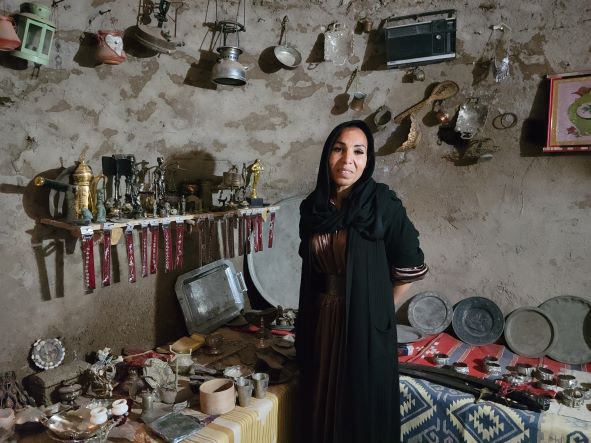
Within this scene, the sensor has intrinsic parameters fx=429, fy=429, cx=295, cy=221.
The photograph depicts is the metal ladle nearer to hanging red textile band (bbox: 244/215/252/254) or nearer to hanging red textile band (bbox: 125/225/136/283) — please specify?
hanging red textile band (bbox: 244/215/252/254)

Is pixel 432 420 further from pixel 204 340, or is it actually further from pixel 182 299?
pixel 182 299

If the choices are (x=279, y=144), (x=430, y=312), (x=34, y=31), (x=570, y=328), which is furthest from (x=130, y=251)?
(x=570, y=328)

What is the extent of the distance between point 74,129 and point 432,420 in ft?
7.07

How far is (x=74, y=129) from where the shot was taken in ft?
6.70

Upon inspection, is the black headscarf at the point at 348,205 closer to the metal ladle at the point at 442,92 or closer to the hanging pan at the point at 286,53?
the metal ladle at the point at 442,92

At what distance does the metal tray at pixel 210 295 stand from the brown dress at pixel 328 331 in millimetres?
932

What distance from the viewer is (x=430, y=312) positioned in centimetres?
279

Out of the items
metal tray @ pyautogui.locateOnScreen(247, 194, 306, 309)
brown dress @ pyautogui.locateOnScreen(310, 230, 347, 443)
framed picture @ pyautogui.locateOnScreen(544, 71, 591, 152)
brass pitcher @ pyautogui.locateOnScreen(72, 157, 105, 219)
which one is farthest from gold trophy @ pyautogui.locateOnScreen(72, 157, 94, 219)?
framed picture @ pyautogui.locateOnScreen(544, 71, 591, 152)

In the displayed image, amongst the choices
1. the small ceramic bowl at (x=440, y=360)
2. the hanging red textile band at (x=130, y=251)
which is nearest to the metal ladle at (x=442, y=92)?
the small ceramic bowl at (x=440, y=360)

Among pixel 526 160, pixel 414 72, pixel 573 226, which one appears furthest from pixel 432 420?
pixel 414 72

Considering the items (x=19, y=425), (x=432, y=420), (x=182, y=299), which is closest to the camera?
(x=19, y=425)

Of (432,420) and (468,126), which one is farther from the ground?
(468,126)

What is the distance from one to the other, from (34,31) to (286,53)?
1544 millimetres

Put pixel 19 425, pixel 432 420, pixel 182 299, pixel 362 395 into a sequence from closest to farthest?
1. pixel 19 425
2. pixel 362 395
3. pixel 432 420
4. pixel 182 299
